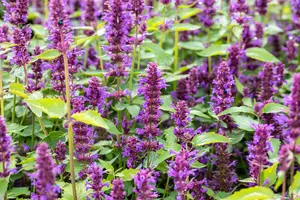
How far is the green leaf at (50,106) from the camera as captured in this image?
3.32 metres

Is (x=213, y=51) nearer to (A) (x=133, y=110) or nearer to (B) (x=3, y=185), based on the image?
(A) (x=133, y=110)

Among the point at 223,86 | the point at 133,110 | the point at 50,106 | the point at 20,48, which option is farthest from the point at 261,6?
the point at 50,106

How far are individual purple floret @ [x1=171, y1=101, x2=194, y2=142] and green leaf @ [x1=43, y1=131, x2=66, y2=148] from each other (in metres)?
0.90

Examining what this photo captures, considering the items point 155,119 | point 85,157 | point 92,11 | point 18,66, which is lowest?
point 85,157

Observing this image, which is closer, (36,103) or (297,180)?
(297,180)

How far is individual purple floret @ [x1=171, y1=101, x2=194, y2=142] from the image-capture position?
12.3 feet

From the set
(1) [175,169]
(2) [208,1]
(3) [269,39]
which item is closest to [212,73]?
(2) [208,1]

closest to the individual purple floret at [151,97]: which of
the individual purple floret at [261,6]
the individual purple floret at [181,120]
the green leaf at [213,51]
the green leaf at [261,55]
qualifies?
the individual purple floret at [181,120]

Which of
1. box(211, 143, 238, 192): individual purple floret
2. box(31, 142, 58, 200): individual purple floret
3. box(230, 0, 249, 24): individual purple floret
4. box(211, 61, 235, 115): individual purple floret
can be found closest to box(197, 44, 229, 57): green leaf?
box(230, 0, 249, 24): individual purple floret

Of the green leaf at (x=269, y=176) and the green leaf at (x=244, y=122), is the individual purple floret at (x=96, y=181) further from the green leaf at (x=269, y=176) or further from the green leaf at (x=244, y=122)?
the green leaf at (x=244, y=122)

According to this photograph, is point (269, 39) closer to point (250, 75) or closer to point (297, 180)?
point (250, 75)

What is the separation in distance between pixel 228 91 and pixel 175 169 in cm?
118

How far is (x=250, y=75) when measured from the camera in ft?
20.0

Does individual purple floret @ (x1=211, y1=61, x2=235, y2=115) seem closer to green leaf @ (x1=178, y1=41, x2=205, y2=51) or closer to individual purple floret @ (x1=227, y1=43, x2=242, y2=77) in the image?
individual purple floret @ (x1=227, y1=43, x2=242, y2=77)
